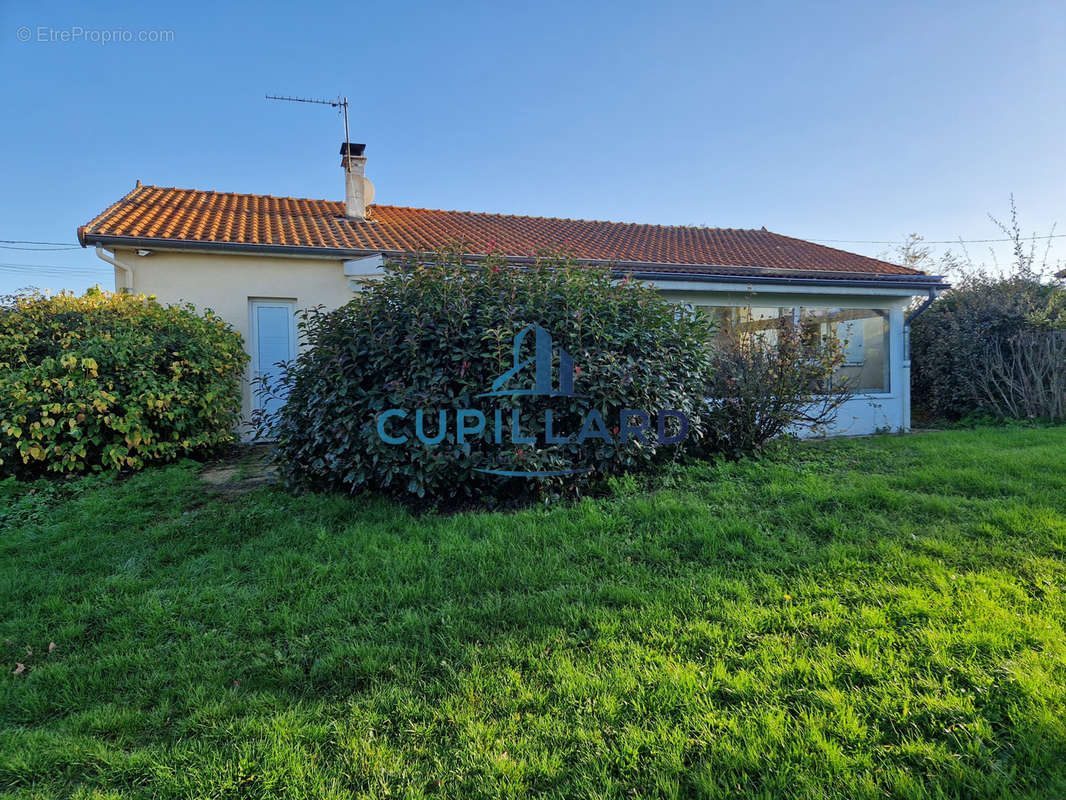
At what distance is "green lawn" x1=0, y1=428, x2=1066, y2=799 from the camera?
1.84 meters

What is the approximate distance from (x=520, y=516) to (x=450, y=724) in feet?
7.32

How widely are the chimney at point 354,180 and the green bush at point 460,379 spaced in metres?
6.94

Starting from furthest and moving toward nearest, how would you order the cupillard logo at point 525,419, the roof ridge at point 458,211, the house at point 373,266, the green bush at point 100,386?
the roof ridge at point 458,211
the house at point 373,266
the green bush at point 100,386
the cupillard logo at point 525,419

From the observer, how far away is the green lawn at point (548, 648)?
6.05ft

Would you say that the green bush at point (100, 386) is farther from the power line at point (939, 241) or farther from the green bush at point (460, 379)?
the power line at point (939, 241)

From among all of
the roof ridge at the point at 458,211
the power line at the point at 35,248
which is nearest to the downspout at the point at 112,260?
the roof ridge at the point at 458,211

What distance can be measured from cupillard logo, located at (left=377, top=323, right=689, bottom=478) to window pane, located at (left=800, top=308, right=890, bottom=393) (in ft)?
23.9

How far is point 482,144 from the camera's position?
1224 centimetres

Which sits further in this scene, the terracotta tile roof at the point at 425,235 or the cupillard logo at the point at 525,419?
the terracotta tile roof at the point at 425,235

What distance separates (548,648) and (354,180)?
36.7 ft

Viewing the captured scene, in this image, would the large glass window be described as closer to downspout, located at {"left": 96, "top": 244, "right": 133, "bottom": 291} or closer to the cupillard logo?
the cupillard logo

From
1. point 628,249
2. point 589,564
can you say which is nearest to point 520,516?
point 589,564

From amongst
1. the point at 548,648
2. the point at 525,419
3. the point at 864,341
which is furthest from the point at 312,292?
the point at 864,341

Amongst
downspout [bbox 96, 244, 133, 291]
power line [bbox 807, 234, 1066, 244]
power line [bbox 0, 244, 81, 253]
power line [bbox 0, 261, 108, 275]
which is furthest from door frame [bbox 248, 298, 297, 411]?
power line [bbox 0, 261, 108, 275]
